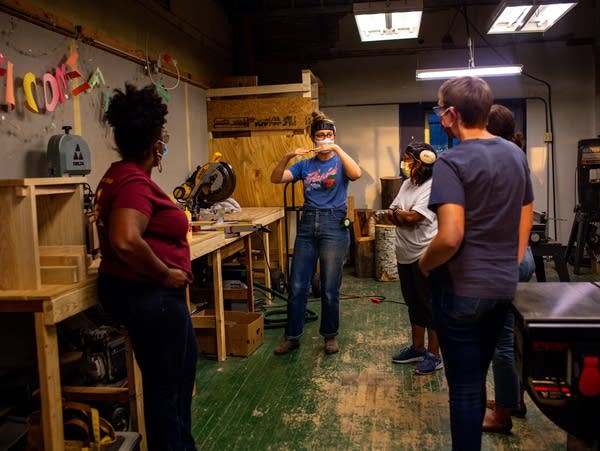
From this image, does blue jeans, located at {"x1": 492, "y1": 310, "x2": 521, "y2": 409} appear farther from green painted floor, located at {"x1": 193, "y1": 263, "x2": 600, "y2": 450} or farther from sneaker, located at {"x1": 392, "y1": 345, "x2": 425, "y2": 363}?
sneaker, located at {"x1": 392, "y1": 345, "x2": 425, "y2": 363}

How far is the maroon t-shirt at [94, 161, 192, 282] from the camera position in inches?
76.2

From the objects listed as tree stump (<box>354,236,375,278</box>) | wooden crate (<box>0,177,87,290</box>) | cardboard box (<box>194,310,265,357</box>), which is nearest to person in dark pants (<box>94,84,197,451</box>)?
wooden crate (<box>0,177,87,290</box>)

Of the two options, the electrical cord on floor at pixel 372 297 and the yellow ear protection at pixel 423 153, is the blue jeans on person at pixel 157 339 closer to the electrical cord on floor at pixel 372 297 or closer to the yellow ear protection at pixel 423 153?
the yellow ear protection at pixel 423 153

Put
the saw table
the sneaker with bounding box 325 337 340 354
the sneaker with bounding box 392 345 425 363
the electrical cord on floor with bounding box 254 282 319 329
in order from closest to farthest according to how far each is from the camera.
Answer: the saw table < the sneaker with bounding box 392 345 425 363 < the sneaker with bounding box 325 337 340 354 < the electrical cord on floor with bounding box 254 282 319 329

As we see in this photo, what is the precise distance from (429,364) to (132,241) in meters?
2.27

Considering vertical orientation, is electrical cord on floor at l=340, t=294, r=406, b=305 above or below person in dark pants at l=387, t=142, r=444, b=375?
below

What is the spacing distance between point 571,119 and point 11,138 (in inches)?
271

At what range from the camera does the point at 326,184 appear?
12.4ft

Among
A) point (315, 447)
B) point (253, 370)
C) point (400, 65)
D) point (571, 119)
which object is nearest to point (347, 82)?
point (400, 65)

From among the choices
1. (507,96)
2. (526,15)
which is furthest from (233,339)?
(507,96)

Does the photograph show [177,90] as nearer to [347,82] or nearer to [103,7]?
[103,7]

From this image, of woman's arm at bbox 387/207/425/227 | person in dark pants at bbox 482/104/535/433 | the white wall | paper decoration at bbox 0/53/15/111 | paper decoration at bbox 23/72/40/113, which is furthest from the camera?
the white wall

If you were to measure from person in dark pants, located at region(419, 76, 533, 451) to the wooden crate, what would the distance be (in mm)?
1414

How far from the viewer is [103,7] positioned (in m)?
3.98
